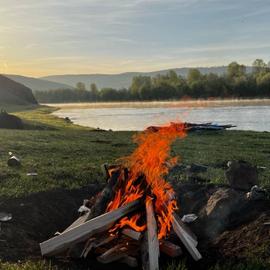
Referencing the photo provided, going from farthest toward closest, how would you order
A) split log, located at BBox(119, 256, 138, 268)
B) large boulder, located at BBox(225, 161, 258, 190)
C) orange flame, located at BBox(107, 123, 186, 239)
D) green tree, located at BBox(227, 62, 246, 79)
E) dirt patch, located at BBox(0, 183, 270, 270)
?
green tree, located at BBox(227, 62, 246, 79)
large boulder, located at BBox(225, 161, 258, 190)
orange flame, located at BBox(107, 123, 186, 239)
dirt patch, located at BBox(0, 183, 270, 270)
split log, located at BBox(119, 256, 138, 268)

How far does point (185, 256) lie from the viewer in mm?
8078

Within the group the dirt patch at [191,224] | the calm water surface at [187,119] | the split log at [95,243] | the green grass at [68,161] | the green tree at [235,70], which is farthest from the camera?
the green tree at [235,70]

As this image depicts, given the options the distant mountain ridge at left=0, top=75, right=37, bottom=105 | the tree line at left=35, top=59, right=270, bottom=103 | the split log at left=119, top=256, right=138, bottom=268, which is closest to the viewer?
the split log at left=119, top=256, right=138, bottom=268

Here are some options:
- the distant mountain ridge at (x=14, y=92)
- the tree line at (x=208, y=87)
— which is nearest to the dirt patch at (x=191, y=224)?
the tree line at (x=208, y=87)

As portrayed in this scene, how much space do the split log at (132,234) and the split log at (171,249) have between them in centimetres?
58

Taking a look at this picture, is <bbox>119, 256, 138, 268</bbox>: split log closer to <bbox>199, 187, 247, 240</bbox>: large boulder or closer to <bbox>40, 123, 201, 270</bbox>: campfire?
<bbox>40, 123, 201, 270</bbox>: campfire

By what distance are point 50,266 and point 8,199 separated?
4315 mm

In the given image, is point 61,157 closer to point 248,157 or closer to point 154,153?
point 248,157

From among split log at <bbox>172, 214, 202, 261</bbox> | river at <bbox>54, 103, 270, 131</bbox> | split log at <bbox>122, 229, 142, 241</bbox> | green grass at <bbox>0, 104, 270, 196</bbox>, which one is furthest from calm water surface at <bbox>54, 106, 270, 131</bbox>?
split log at <bbox>122, 229, 142, 241</bbox>

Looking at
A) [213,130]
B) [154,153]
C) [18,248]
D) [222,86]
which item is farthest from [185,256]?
[222,86]

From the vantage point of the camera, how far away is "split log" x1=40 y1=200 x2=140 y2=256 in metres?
7.95

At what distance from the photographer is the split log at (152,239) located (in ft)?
23.8

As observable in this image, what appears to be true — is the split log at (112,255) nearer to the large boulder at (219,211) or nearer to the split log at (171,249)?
the split log at (171,249)

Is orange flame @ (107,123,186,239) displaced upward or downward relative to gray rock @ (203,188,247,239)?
upward
